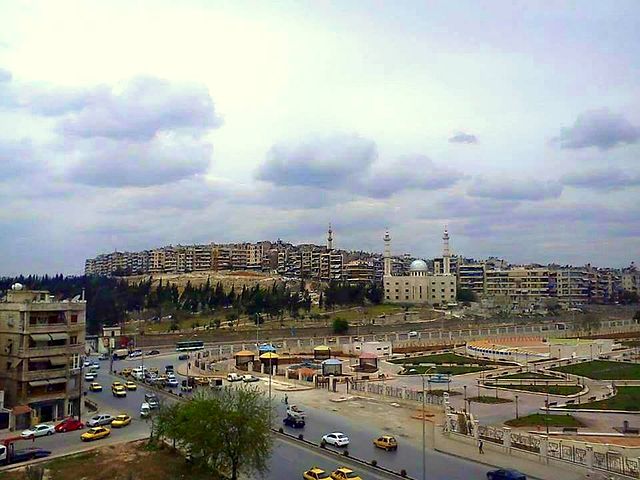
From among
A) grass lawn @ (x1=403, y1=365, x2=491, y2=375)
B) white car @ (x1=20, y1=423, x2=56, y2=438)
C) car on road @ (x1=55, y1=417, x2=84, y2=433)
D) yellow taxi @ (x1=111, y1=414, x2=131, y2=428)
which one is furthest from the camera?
grass lawn @ (x1=403, y1=365, x2=491, y2=375)

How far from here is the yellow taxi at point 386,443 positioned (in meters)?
22.5

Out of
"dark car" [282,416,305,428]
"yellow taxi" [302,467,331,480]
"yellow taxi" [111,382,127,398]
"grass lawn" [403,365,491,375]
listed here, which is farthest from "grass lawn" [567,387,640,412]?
"yellow taxi" [111,382,127,398]

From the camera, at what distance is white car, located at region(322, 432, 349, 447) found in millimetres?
22844

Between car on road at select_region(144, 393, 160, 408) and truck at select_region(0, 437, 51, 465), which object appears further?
car on road at select_region(144, 393, 160, 408)

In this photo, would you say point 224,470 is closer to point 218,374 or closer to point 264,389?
point 264,389

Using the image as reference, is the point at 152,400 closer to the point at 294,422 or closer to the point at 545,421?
the point at 294,422

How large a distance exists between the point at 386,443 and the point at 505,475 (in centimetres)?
543

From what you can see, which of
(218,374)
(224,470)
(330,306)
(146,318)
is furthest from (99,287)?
(224,470)

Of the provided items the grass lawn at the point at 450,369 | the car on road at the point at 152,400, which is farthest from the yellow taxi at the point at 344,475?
the grass lawn at the point at 450,369

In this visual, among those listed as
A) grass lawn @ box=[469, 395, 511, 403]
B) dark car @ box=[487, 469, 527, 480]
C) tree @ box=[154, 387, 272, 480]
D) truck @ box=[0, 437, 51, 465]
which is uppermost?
tree @ box=[154, 387, 272, 480]

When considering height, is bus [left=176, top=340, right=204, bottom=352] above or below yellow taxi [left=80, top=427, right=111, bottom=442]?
above

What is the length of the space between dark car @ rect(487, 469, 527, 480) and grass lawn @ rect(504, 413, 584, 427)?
814cm

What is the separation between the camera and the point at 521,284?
118 metres

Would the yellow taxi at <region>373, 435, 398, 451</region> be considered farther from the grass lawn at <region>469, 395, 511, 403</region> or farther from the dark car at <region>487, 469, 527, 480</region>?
the grass lawn at <region>469, 395, 511, 403</region>
